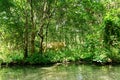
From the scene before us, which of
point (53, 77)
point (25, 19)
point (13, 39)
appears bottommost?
point (53, 77)

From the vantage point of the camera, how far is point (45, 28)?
2772 centimetres

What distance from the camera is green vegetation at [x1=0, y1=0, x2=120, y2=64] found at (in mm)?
23078

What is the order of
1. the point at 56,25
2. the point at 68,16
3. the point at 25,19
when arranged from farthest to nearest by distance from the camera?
1. the point at 56,25
2. the point at 68,16
3. the point at 25,19

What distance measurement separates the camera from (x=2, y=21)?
79.3 feet

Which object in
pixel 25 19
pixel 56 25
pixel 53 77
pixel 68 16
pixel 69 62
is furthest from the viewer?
pixel 56 25

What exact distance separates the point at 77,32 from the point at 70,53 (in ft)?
21.7

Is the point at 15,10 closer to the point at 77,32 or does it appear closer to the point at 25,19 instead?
the point at 25,19

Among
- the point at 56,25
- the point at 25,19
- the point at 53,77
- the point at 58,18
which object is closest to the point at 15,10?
the point at 25,19

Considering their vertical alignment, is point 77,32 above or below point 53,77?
above

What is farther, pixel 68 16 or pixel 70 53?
pixel 68 16

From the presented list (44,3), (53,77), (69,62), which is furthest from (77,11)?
(53,77)

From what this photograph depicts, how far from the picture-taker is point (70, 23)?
27.6m

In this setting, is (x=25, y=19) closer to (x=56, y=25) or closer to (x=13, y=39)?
(x=13, y=39)

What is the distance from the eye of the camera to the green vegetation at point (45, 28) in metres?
23.1
